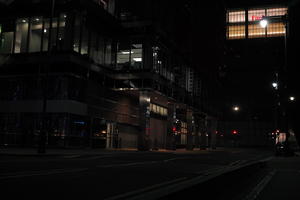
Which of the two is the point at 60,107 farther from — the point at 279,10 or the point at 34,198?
the point at 279,10

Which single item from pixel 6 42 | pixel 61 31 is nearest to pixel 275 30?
pixel 61 31

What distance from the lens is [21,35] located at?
36.4 meters

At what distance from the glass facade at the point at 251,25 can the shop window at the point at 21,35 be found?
80252 millimetres

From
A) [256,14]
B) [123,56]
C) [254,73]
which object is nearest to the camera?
[123,56]

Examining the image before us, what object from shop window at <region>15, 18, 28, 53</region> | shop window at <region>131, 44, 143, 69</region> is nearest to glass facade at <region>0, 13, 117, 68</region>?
shop window at <region>15, 18, 28, 53</region>

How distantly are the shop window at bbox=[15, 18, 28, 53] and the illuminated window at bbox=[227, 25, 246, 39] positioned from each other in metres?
81.8

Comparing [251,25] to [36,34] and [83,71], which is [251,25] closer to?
[83,71]

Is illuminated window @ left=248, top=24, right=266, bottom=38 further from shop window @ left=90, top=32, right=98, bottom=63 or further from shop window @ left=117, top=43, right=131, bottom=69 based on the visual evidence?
shop window @ left=90, top=32, right=98, bottom=63

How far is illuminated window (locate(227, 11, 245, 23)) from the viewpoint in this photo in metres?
110

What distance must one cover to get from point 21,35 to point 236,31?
83.4m

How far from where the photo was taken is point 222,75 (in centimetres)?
9725

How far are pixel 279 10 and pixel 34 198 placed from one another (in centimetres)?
10604

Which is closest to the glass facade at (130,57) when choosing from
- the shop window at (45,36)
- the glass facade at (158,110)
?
the shop window at (45,36)

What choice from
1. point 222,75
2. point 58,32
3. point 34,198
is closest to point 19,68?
point 58,32
